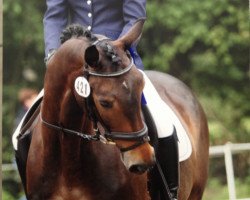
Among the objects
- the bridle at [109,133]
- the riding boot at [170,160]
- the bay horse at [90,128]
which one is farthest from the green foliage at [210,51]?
the bridle at [109,133]

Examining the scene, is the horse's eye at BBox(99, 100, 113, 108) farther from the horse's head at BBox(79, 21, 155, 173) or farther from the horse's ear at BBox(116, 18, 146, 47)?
the horse's ear at BBox(116, 18, 146, 47)

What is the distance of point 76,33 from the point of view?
6.20 m

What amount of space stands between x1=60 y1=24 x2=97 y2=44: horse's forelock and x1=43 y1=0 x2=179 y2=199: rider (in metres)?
0.64

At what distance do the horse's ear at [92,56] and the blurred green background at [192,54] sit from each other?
11568 mm

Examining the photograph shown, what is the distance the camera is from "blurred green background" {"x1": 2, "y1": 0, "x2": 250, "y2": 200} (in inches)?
712

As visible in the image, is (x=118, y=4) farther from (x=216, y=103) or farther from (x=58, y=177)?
(x=216, y=103)

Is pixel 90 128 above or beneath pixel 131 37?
beneath

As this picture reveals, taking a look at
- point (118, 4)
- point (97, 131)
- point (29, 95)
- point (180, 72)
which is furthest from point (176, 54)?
point (97, 131)

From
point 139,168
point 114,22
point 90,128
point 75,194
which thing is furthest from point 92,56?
point 114,22

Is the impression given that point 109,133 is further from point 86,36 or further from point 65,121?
point 86,36

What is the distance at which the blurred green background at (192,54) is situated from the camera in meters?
18.1

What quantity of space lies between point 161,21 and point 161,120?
11769 mm

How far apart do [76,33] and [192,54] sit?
13133mm

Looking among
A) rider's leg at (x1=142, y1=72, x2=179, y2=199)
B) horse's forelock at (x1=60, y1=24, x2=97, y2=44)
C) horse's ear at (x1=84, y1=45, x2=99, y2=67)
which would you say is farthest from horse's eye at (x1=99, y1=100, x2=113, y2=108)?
rider's leg at (x1=142, y1=72, x2=179, y2=199)
